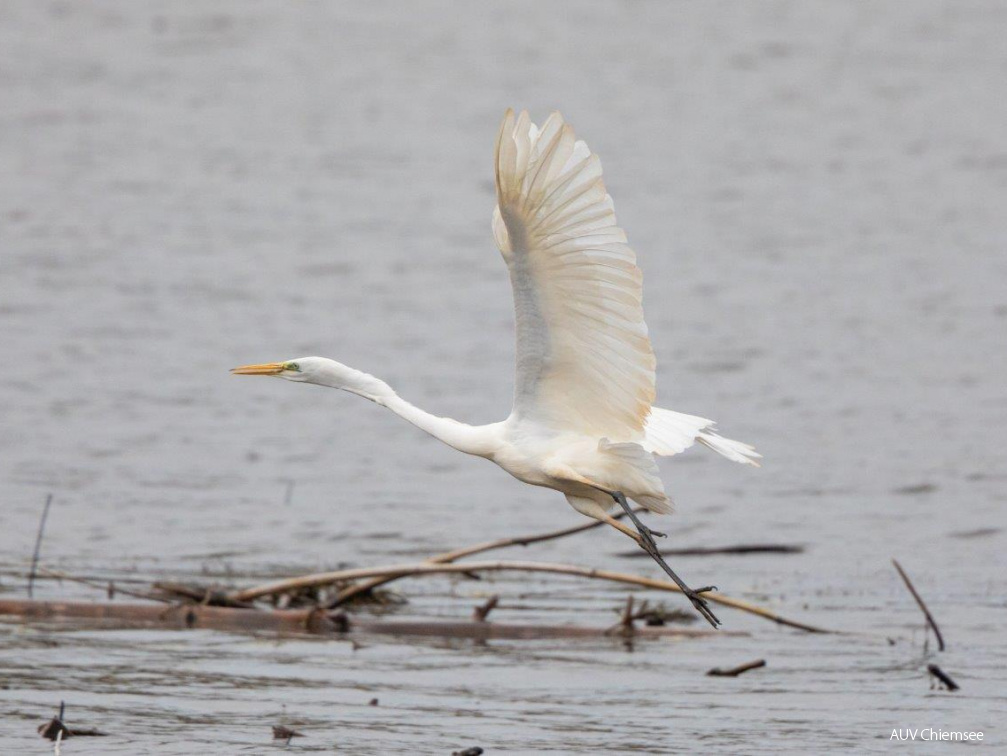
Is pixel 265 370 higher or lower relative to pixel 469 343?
lower

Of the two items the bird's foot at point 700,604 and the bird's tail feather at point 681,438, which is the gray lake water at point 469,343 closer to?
the bird's foot at point 700,604

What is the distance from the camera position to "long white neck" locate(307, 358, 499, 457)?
7.06 meters

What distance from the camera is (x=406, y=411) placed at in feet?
23.1

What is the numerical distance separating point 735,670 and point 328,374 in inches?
89.6

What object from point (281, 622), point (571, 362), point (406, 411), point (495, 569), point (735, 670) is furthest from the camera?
point (281, 622)

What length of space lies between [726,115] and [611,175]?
3.34 meters

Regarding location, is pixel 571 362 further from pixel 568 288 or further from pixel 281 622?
pixel 281 622

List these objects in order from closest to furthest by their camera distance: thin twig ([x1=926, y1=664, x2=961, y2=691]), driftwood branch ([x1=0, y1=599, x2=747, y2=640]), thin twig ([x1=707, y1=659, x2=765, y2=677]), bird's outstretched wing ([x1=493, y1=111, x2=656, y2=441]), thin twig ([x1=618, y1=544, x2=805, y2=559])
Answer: bird's outstretched wing ([x1=493, y1=111, x2=656, y2=441]) < thin twig ([x1=926, y1=664, x2=961, y2=691]) < thin twig ([x1=707, y1=659, x2=765, y2=677]) < driftwood branch ([x1=0, y1=599, x2=747, y2=640]) < thin twig ([x1=618, y1=544, x2=805, y2=559])

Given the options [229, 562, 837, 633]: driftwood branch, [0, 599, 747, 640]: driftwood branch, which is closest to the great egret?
[229, 562, 837, 633]: driftwood branch

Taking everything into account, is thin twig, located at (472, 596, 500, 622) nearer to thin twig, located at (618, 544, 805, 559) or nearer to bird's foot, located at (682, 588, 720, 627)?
bird's foot, located at (682, 588, 720, 627)

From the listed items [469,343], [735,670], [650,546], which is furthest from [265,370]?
[469,343]

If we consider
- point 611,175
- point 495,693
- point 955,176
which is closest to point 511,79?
point 611,175

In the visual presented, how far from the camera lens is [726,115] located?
80.8 ft

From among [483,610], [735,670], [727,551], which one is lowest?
[735,670]
